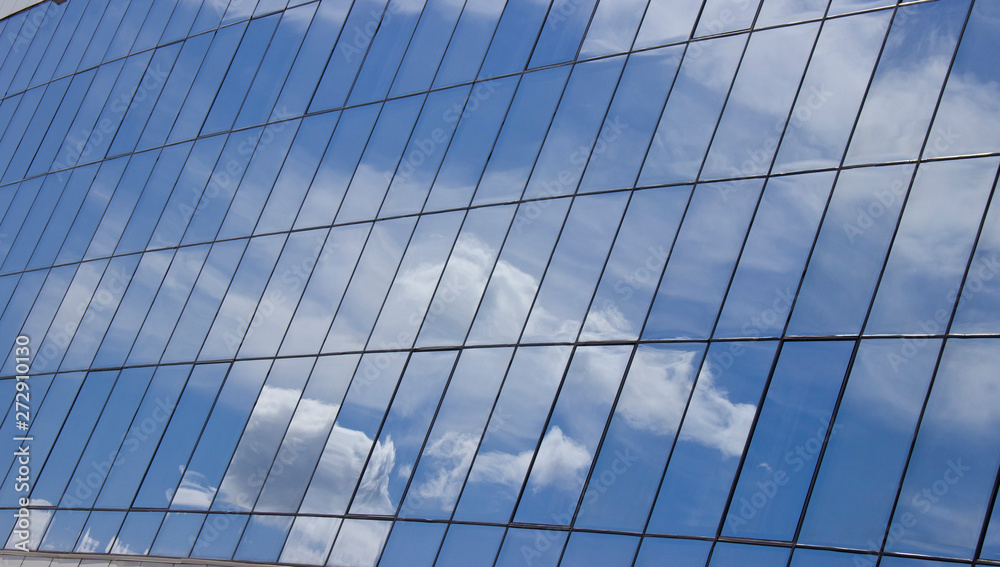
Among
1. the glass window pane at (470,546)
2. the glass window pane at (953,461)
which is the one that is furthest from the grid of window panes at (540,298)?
the glass window pane at (470,546)

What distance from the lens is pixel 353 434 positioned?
2091 centimetres

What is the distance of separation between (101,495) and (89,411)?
310 centimetres

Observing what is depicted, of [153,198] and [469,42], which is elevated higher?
[469,42]

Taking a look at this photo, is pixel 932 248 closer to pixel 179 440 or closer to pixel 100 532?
pixel 179 440

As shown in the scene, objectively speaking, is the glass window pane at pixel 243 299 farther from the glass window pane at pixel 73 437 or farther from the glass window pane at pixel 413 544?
the glass window pane at pixel 413 544

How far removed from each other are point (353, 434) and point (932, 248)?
1263 centimetres

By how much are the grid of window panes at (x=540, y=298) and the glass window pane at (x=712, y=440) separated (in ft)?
0.18

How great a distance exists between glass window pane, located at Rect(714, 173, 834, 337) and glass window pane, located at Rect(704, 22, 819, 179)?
2.96ft

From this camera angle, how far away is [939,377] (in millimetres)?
14852

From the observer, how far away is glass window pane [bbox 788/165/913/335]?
16234 millimetres

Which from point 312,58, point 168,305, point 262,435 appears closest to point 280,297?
point 262,435

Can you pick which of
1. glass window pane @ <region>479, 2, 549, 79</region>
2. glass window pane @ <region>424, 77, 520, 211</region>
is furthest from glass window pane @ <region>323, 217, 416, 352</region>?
glass window pane @ <region>479, 2, 549, 79</region>

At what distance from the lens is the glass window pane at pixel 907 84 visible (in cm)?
1700

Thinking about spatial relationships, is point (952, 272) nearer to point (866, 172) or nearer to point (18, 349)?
point (866, 172)
